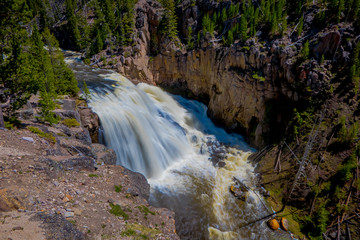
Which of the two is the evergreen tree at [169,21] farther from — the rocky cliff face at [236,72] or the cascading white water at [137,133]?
the cascading white water at [137,133]

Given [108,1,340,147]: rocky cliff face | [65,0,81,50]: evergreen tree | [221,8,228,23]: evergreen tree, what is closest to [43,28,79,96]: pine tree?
[108,1,340,147]: rocky cliff face

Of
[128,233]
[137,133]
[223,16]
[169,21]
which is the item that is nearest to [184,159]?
[137,133]

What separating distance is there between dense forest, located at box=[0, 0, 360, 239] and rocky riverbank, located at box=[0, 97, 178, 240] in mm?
3435

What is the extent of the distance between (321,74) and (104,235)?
26.2 meters

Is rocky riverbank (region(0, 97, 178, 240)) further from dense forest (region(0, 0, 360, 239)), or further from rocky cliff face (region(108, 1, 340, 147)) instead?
rocky cliff face (region(108, 1, 340, 147))

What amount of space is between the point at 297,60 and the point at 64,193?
2746 cm

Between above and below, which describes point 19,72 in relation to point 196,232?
above

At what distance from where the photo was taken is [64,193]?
31.3 feet

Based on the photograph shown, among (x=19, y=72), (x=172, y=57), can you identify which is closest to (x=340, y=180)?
(x=19, y=72)

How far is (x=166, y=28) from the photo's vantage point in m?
39.9

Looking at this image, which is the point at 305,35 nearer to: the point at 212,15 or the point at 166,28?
the point at 212,15

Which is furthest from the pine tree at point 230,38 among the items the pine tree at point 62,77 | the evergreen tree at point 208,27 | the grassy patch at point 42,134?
the grassy patch at point 42,134

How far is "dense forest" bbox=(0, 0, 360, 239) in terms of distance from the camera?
12633 mm

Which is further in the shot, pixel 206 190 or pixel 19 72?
pixel 206 190
